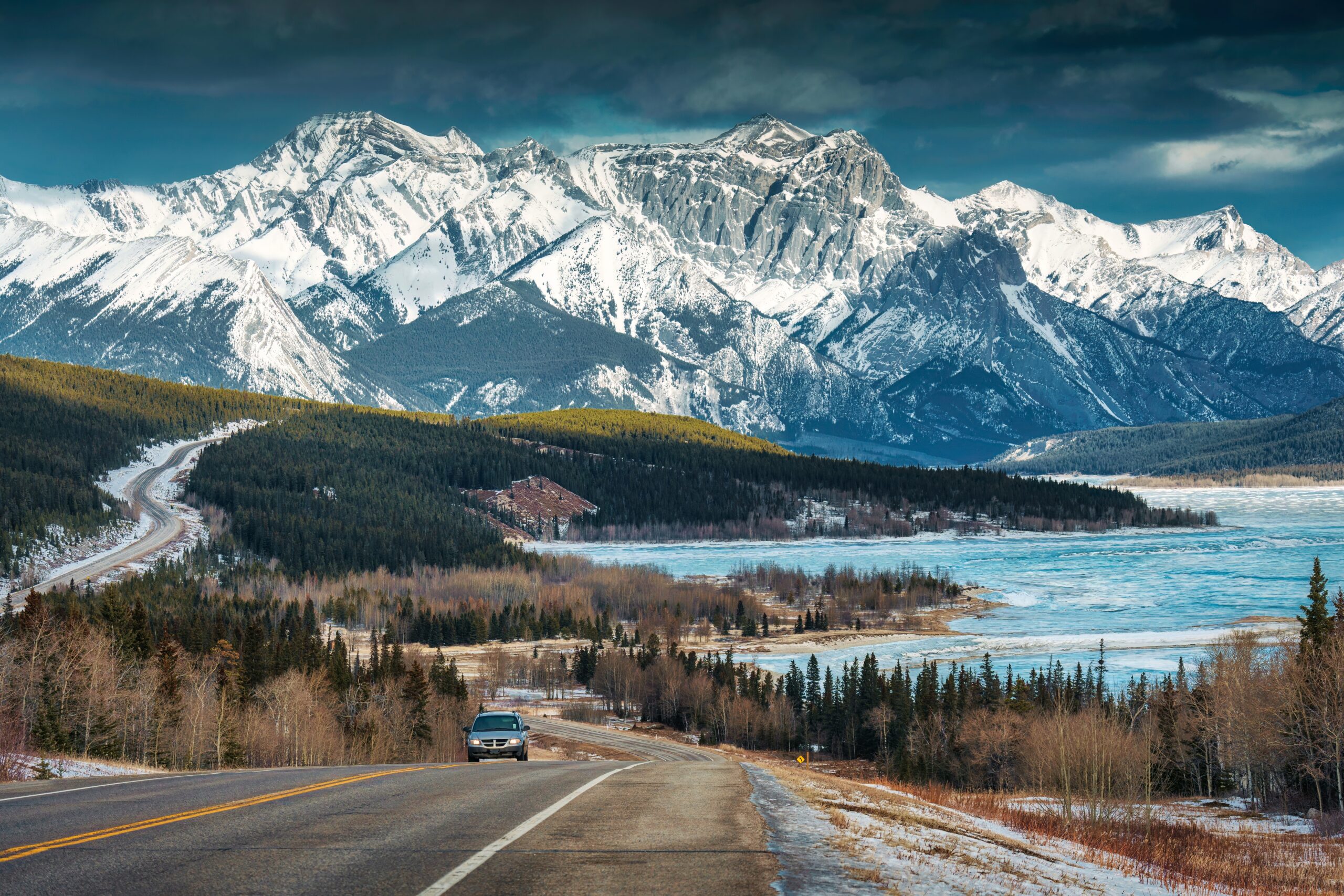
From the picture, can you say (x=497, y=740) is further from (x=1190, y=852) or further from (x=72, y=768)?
(x=1190, y=852)

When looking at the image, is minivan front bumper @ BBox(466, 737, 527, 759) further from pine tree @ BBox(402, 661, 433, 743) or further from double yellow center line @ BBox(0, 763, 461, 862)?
pine tree @ BBox(402, 661, 433, 743)

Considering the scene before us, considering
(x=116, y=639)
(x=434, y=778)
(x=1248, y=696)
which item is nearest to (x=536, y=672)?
(x=116, y=639)

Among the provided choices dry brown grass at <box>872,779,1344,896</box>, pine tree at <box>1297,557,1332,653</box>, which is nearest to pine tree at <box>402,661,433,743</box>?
dry brown grass at <box>872,779,1344,896</box>

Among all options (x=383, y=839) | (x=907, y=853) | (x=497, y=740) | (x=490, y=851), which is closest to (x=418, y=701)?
(x=497, y=740)

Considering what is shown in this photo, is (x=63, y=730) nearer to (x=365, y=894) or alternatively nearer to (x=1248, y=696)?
Result: (x=365, y=894)

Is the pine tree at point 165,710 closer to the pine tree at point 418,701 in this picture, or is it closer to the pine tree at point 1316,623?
the pine tree at point 418,701

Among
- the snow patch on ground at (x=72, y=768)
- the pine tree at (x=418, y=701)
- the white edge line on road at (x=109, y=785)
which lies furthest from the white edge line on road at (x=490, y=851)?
the pine tree at (x=418, y=701)

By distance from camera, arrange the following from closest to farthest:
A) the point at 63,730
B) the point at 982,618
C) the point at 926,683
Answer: the point at 63,730
the point at 926,683
the point at 982,618

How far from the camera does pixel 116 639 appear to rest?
308 ft

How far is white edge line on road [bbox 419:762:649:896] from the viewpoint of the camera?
14359 mm

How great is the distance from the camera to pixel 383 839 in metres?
17.8

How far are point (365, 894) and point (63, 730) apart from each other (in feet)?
156

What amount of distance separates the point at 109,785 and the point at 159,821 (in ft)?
29.3

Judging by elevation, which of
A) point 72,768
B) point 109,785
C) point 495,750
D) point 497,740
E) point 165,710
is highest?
point 109,785
